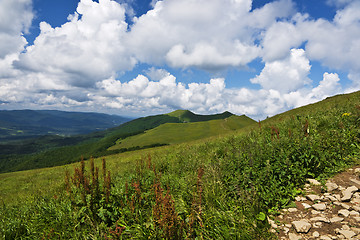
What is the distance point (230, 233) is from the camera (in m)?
3.82

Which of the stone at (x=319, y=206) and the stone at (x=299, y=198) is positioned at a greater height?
the stone at (x=299, y=198)

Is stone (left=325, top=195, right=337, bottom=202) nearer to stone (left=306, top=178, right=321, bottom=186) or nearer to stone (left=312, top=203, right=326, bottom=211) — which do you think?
stone (left=312, top=203, right=326, bottom=211)

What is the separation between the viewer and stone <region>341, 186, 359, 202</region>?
180 inches

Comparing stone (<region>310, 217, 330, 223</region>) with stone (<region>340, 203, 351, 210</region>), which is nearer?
stone (<region>310, 217, 330, 223</region>)

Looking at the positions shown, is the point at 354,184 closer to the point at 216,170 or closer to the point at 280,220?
the point at 280,220

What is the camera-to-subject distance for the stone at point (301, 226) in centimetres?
387

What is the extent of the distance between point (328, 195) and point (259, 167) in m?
1.85

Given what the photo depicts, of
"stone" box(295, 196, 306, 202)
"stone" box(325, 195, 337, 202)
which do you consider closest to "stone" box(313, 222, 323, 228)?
"stone" box(295, 196, 306, 202)

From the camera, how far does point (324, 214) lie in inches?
169

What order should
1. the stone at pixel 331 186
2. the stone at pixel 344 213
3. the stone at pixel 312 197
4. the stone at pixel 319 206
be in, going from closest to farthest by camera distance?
the stone at pixel 344 213, the stone at pixel 319 206, the stone at pixel 312 197, the stone at pixel 331 186

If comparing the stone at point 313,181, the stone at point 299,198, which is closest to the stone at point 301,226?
the stone at point 299,198

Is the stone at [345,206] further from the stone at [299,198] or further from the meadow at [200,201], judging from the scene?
the meadow at [200,201]

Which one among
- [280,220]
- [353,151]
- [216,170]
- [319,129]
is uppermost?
[319,129]

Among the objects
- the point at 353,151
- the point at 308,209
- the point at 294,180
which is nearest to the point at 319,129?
the point at 353,151
